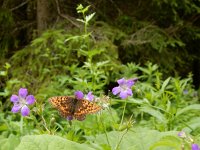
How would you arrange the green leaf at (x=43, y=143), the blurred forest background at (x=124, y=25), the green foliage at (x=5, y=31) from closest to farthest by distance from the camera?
the green leaf at (x=43, y=143) < the blurred forest background at (x=124, y=25) < the green foliage at (x=5, y=31)

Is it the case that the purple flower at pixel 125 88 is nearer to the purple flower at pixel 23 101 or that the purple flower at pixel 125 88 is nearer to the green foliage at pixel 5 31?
the purple flower at pixel 23 101

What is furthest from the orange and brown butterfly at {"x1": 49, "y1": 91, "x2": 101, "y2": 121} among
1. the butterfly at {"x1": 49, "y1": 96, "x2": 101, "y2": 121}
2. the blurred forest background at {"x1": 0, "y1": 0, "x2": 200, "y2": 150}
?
the blurred forest background at {"x1": 0, "y1": 0, "x2": 200, "y2": 150}

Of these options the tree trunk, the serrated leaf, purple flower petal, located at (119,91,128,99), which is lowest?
the serrated leaf

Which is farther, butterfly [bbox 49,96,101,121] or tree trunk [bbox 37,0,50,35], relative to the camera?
tree trunk [bbox 37,0,50,35]

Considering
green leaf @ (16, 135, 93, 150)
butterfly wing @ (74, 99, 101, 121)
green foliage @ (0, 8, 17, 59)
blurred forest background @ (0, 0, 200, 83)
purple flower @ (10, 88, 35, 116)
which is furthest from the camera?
green foliage @ (0, 8, 17, 59)

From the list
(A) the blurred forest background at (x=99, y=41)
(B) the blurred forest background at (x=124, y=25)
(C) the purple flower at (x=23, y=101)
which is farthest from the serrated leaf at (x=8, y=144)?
(B) the blurred forest background at (x=124, y=25)

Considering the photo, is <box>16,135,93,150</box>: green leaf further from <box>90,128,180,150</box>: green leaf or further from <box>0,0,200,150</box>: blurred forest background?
<box>0,0,200,150</box>: blurred forest background

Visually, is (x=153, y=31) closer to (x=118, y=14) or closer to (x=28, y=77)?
(x=118, y=14)

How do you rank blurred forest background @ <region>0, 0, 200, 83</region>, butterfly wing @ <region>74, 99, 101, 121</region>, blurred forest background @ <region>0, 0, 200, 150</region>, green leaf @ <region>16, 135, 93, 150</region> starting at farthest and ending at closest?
blurred forest background @ <region>0, 0, 200, 83</region> → blurred forest background @ <region>0, 0, 200, 150</region> → butterfly wing @ <region>74, 99, 101, 121</region> → green leaf @ <region>16, 135, 93, 150</region>
